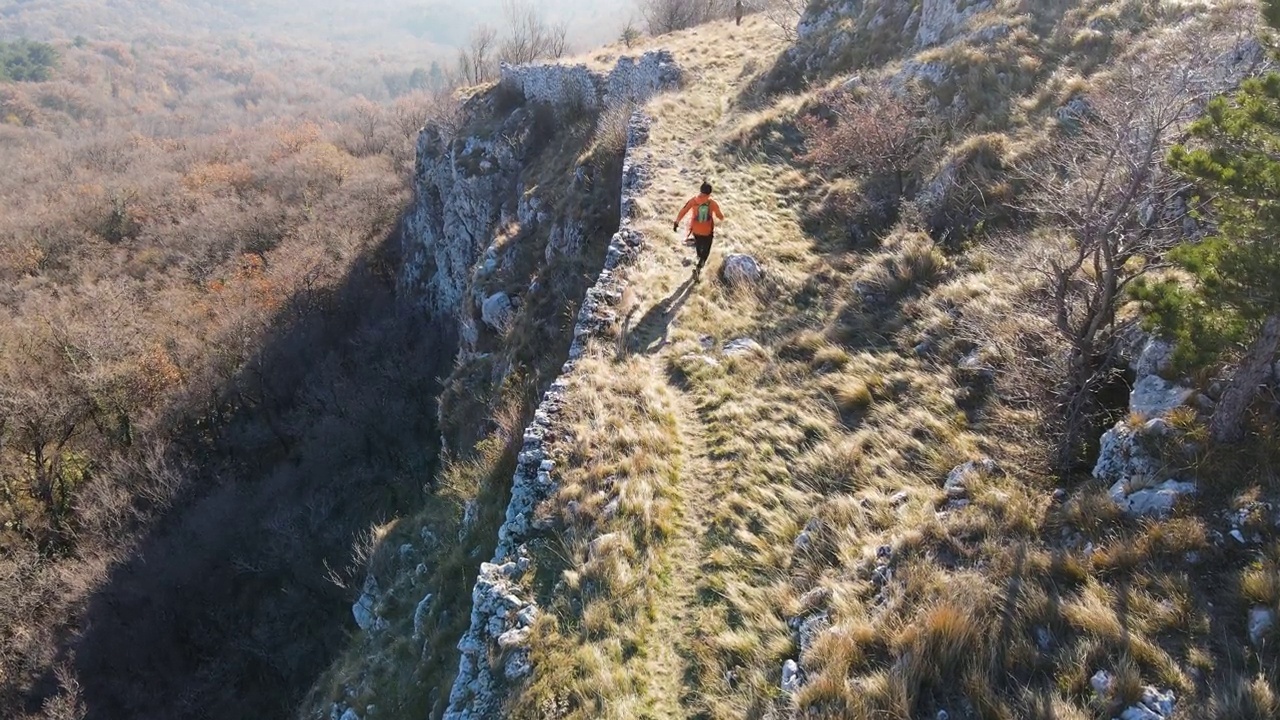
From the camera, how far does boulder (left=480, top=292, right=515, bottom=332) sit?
17.6m

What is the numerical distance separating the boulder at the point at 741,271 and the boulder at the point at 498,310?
798cm

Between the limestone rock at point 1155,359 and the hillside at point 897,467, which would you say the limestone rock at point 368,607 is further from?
the limestone rock at point 1155,359

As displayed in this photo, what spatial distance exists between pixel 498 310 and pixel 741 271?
9.07 m

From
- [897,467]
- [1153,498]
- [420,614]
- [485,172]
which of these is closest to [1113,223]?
[1153,498]

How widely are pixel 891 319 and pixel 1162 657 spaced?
6050 mm

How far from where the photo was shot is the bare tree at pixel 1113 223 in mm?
5918

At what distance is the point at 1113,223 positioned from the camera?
19.5 feet

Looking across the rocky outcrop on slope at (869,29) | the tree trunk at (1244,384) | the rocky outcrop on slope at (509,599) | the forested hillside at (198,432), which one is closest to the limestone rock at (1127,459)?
the tree trunk at (1244,384)

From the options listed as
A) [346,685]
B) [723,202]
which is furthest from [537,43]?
[346,685]

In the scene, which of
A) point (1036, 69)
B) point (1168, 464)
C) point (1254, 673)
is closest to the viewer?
point (1254, 673)

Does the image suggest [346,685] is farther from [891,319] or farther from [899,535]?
[891,319]

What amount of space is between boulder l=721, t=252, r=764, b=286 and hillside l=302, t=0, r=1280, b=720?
0.06m

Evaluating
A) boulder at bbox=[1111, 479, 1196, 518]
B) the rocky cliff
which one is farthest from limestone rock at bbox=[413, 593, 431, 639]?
boulder at bbox=[1111, 479, 1196, 518]

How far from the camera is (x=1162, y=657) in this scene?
397cm
